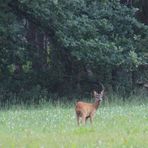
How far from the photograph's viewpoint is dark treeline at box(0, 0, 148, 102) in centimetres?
2689

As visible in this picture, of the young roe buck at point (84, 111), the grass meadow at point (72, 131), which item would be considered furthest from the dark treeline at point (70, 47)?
the young roe buck at point (84, 111)

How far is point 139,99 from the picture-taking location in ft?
84.7

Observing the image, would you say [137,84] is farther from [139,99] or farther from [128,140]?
[128,140]

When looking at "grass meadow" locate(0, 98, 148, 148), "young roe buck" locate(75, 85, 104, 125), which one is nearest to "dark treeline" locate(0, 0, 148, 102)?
"grass meadow" locate(0, 98, 148, 148)

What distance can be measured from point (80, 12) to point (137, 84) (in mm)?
4506

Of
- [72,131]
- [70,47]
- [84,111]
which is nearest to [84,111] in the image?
[84,111]

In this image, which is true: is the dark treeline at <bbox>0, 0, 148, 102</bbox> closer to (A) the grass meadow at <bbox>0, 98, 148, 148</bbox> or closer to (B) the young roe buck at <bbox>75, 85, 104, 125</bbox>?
(A) the grass meadow at <bbox>0, 98, 148, 148</bbox>

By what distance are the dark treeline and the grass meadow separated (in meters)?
9.08

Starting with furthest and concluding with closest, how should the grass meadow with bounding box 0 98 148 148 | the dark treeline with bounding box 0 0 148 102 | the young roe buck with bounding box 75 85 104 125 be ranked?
the dark treeline with bounding box 0 0 148 102
the young roe buck with bounding box 75 85 104 125
the grass meadow with bounding box 0 98 148 148

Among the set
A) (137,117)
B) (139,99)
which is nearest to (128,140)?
(137,117)

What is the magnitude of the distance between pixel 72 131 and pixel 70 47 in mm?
13880

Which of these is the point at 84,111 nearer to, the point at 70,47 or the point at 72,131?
the point at 72,131

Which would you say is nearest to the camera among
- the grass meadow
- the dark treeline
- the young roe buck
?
the grass meadow

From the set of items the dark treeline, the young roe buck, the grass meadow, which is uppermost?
the dark treeline
